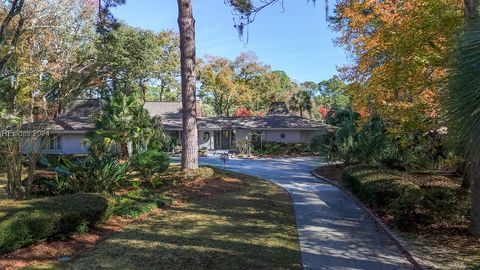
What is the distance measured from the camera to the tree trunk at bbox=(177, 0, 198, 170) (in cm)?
1497

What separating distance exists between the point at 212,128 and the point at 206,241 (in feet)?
109

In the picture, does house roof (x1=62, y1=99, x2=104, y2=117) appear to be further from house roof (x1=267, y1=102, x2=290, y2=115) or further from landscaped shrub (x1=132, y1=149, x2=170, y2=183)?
landscaped shrub (x1=132, y1=149, x2=170, y2=183)

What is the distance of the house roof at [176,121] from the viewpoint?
122ft

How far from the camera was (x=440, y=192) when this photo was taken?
31.6ft

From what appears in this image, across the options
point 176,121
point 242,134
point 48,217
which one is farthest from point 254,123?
point 48,217

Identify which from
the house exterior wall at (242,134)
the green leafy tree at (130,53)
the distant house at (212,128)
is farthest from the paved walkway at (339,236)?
the house exterior wall at (242,134)

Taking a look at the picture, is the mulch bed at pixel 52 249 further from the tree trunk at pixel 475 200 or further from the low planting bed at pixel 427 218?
the tree trunk at pixel 475 200

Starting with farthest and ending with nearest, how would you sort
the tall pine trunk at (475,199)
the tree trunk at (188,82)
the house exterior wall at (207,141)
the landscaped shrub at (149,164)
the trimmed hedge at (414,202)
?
the house exterior wall at (207,141) → the tree trunk at (188,82) → the landscaped shrub at (149,164) → the trimmed hedge at (414,202) → the tall pine trunk at (475,199)

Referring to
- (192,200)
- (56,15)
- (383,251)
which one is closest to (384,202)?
(383,251)

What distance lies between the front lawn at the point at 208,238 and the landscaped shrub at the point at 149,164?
175 cm

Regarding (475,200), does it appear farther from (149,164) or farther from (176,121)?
(176,121)

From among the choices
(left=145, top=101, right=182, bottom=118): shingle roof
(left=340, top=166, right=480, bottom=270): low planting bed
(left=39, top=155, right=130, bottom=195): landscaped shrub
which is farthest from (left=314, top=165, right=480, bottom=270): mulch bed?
(left=145, top=101, right=182, bottom=118): shingle roof

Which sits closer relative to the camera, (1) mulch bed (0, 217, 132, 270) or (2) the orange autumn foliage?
(1) mulch bed (0, 217, 132, 270)

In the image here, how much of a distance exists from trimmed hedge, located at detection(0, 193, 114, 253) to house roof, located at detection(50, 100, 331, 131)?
28.7 m
